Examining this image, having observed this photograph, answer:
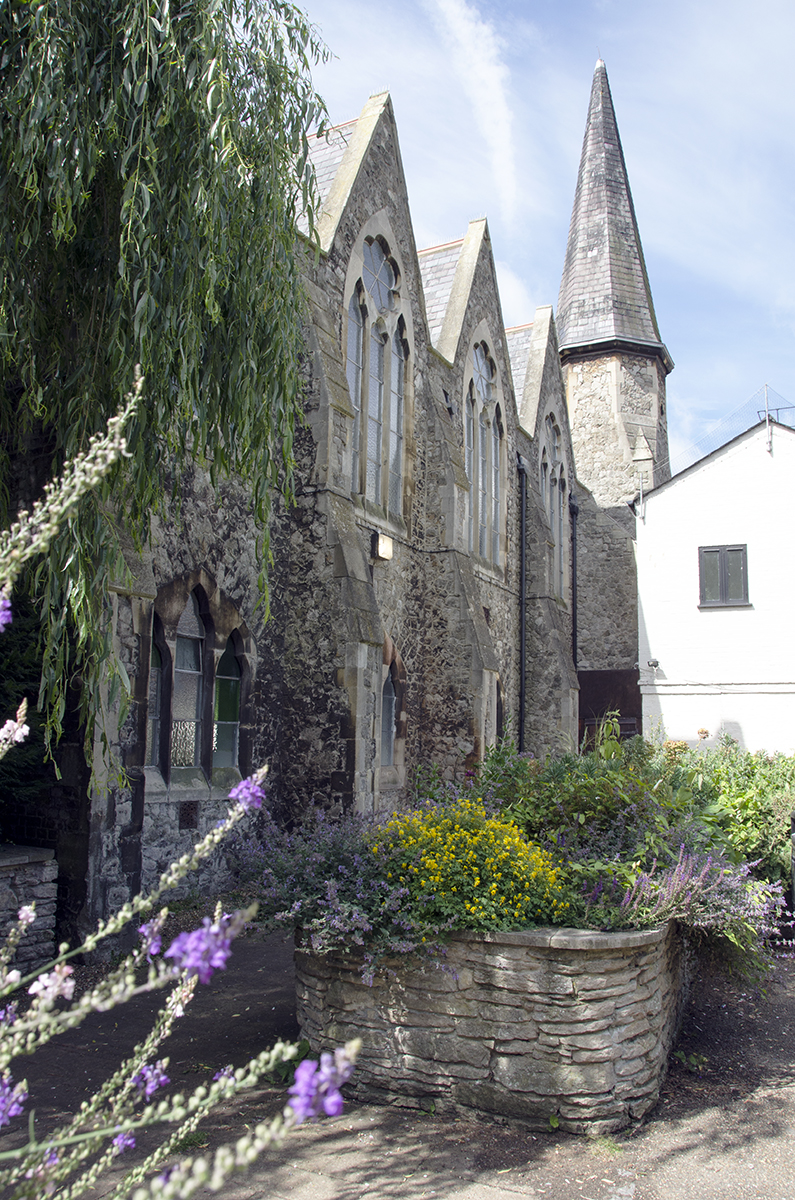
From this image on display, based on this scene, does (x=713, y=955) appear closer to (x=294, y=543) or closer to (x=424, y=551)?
(x=294, y=543)

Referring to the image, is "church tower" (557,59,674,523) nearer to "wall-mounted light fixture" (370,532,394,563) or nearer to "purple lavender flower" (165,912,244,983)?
"wall-mounted light fixture" (370,532,394,563)

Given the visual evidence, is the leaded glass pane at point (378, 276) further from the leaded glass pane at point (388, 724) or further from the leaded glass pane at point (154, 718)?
the leaded glass pane at point (154, 718)

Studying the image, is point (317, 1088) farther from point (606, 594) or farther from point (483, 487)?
→ point (606, 594)

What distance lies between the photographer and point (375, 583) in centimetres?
1305

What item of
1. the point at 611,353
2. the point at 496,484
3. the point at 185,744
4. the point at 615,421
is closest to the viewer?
the point at 185,744

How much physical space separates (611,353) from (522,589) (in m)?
11.8

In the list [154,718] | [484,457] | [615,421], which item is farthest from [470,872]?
[615,421]

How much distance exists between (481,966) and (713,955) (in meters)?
1.79

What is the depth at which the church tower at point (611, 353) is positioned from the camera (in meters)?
27.8

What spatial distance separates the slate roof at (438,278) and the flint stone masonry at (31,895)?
12.9 meters

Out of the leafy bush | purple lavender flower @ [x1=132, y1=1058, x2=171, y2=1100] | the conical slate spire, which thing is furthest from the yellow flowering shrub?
the conical slate spire

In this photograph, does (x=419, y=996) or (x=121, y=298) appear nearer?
(x=419, y=996)

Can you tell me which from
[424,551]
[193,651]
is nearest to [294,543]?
[193,651]

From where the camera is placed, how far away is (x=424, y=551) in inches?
589
